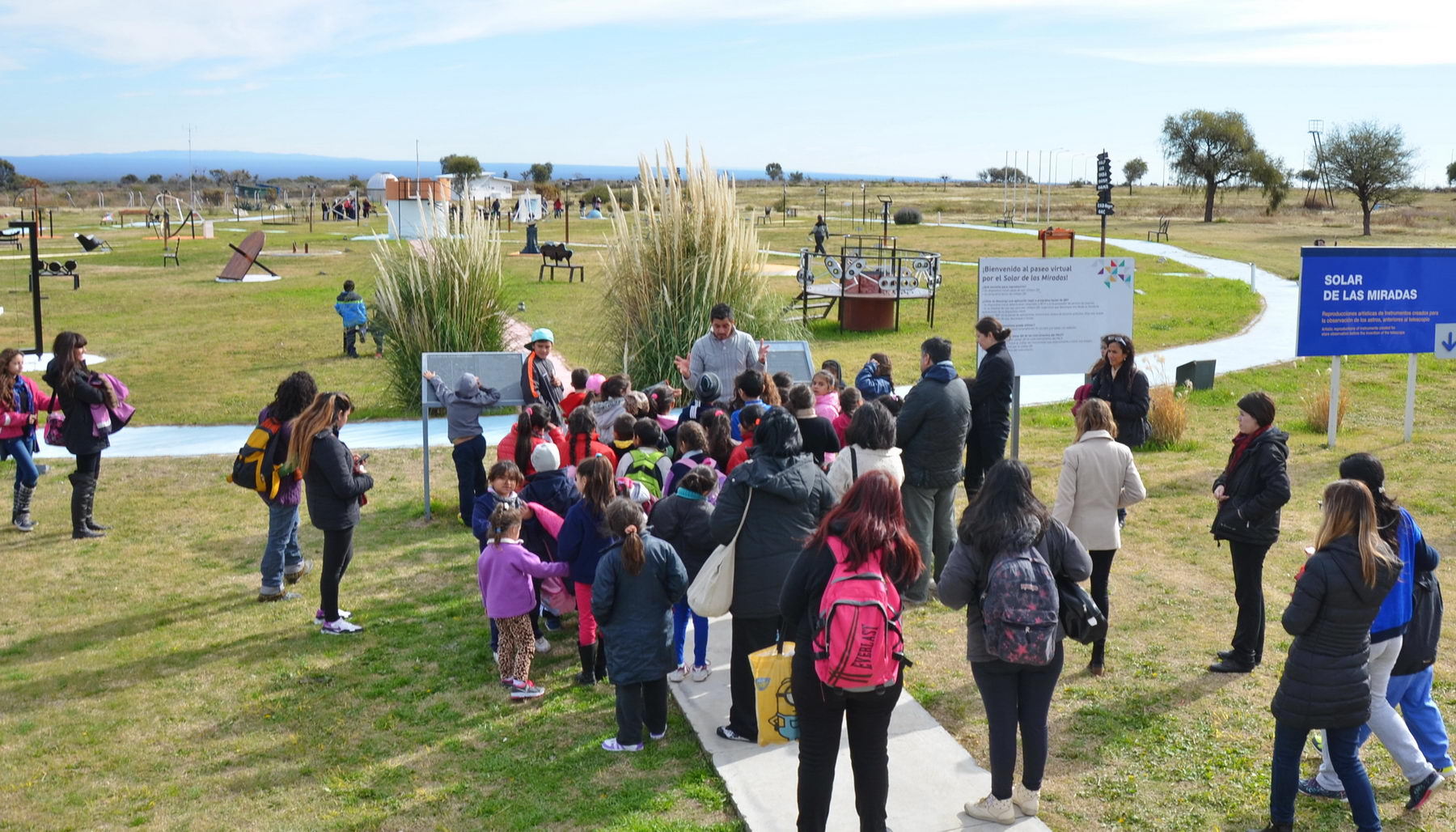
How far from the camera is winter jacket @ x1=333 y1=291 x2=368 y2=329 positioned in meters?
18.2

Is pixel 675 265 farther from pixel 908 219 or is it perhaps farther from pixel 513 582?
pixel 908 219

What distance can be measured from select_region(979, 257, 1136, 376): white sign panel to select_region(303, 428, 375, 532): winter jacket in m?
5.11

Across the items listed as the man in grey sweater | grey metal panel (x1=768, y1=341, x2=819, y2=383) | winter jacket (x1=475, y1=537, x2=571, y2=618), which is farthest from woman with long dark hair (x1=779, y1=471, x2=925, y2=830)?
grey metal panel (x1=768, y1=341, x2=819, y2=383)

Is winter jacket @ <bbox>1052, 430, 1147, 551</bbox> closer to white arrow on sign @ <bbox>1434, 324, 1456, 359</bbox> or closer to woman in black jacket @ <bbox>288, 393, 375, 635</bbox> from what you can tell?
woman in black jacket @ <bbox>288, 393, 375, 635</bbox>

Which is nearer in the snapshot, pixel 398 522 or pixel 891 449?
pixel 891 449

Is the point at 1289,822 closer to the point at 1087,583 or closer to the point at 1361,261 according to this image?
the point at 1087,583

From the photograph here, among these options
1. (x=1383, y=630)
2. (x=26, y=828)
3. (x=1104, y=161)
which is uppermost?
(x=1104, y=161)

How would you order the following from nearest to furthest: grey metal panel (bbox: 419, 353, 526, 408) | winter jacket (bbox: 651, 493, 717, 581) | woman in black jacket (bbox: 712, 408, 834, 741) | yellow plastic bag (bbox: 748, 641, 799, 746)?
yellow plastic bag (bbox: 748, 641, 799, 746)
woman in black jacket (bbox: 712, 408, 834, 741)
winter jacket (bbox: 651, 493, 717, 581)
grey metal panel (bbox: 419, 353, 526, 408)

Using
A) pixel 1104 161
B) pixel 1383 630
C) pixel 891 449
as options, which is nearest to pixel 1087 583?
pixel 891 449

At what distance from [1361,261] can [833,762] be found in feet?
32.8

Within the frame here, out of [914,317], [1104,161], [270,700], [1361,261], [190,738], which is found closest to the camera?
[190,738]

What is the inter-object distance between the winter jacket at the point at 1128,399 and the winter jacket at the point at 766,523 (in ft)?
11.8

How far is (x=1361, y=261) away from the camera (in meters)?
11.8

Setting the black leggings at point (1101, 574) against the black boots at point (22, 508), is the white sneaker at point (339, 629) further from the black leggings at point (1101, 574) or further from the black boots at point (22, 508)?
the black leggings at point (1101, 574)
